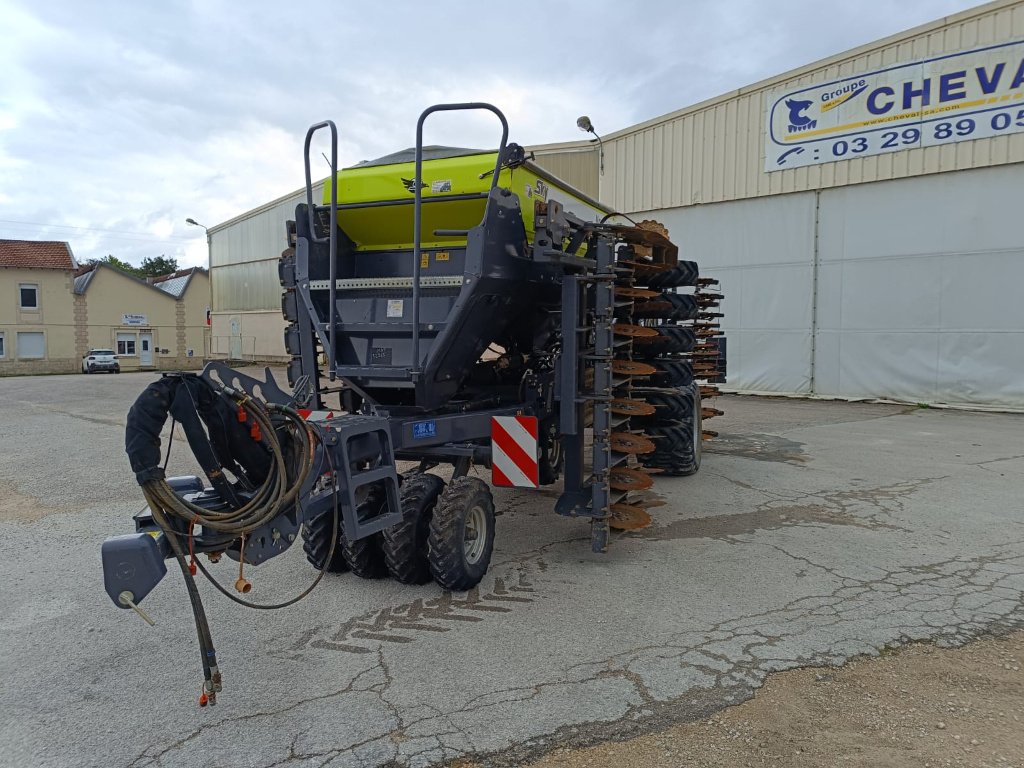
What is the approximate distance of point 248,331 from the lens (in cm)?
3750

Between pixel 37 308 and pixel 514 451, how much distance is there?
4389 centimetres

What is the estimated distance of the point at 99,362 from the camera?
125ft

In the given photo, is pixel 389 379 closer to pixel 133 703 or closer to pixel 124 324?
pixel 133 703

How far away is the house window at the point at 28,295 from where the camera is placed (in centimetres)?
3966

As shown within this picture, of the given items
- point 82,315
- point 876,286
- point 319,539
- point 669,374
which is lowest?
point 319,539

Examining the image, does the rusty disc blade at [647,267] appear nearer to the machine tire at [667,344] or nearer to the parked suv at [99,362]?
the machine tire at [667,344]

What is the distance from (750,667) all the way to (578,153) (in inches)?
745

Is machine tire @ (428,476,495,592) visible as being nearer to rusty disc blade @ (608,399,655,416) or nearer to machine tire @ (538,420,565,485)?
rusty disc blade @ (608,399,655,416)

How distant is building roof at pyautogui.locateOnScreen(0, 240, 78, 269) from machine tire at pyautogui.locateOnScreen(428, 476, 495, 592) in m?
43.9

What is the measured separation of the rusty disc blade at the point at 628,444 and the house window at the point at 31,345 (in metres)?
44.0

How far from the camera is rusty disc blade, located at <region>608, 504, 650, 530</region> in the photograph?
5.41 metres

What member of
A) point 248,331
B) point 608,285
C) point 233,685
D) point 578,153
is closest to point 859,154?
point 578,153

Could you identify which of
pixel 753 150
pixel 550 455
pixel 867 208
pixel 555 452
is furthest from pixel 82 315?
pixel 550 455

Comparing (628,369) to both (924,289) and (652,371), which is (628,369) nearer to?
(652,371)
